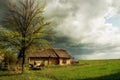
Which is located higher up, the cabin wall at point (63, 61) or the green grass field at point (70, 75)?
the cabin wall at point (63, 61)

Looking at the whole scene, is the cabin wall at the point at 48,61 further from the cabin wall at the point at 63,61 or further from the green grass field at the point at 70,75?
the green grass field at the point at 70,75

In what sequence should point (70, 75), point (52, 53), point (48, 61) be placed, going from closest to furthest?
point (70, 75)
point (48, 61)
point (52, 53)

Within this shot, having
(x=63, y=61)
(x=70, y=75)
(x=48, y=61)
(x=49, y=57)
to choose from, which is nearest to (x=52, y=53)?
(x=49, y=57)

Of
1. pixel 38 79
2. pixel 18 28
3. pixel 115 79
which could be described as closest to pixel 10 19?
pixel 18 28

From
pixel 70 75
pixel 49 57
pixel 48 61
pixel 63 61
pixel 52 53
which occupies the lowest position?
pixel 70 75

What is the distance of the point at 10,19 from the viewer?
46.7 meters

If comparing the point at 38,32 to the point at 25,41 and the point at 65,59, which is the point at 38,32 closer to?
the point at 25,41

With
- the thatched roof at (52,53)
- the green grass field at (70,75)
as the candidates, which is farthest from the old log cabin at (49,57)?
the green grass field at (70,75)

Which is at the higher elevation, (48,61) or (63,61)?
(63,61)

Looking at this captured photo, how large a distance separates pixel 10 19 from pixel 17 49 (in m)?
5.26

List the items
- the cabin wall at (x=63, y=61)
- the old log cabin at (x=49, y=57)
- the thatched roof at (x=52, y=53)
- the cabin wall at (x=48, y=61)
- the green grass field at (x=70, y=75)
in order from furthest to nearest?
the cabin wall at (x=63, y=61)
the thatched roof at (x=52, y=53)
the old log cabin at (x=49, y=57)
the cabin wall at (x=48, y=61)
the green grass field at (x=70, y=75)

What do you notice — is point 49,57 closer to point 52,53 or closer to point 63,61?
point 52,53

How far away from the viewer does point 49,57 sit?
78.9 meters

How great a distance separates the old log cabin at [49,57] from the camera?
77.2 m
